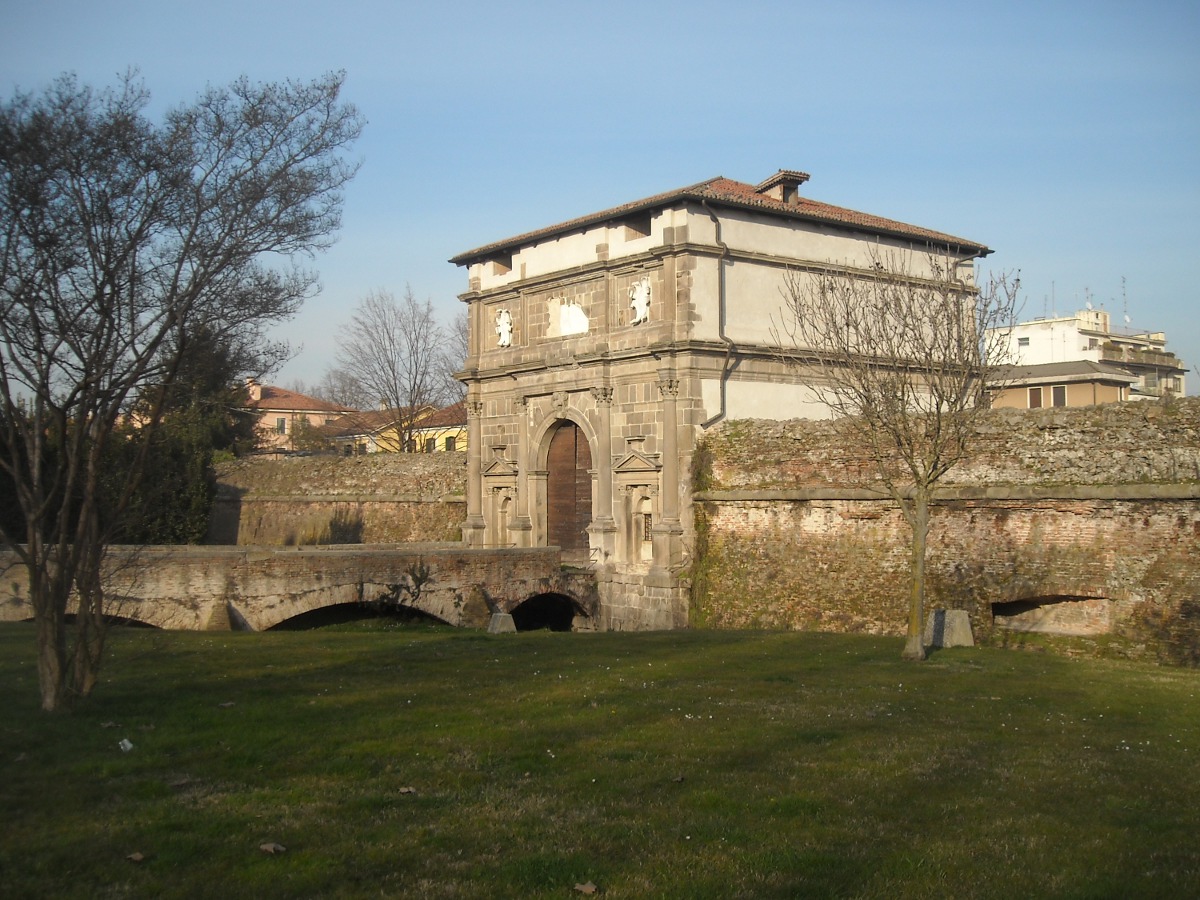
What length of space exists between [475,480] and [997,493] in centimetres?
1467

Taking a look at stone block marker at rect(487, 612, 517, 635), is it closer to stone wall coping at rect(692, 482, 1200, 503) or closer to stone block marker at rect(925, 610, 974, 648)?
stone wall coping at rect(692, 482, 1200, 503)

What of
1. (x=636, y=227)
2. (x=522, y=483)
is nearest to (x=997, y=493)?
(x=636, y=227)

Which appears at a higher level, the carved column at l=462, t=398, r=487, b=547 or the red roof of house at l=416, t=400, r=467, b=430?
the red roof of house at l=416, t=400, r=467, b=430

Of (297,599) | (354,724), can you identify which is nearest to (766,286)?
(297,599)

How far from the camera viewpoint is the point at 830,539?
802 inches

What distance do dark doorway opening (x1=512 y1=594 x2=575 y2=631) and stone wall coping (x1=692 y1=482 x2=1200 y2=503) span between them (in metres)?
4.67

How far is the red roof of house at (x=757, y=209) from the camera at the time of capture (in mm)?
23031

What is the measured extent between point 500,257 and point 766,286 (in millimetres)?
7974

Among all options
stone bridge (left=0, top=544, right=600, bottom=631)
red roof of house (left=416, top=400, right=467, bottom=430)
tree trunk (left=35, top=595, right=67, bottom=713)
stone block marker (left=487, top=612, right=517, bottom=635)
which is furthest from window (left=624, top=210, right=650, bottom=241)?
red roof of house (left=416, top=400, right=467, bottom=430)

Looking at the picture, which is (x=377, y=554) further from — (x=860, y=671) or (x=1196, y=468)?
(x=1196, y=468)

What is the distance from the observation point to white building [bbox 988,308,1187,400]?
53750mm

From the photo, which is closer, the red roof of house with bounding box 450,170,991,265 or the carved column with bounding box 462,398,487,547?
the red roof of house with bounding box 450,170,991,265

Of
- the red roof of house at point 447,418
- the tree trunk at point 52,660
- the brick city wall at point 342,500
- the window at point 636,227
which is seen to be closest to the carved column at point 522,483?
the brick city wall at point 342,500

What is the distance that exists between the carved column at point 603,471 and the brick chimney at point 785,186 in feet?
20.3
